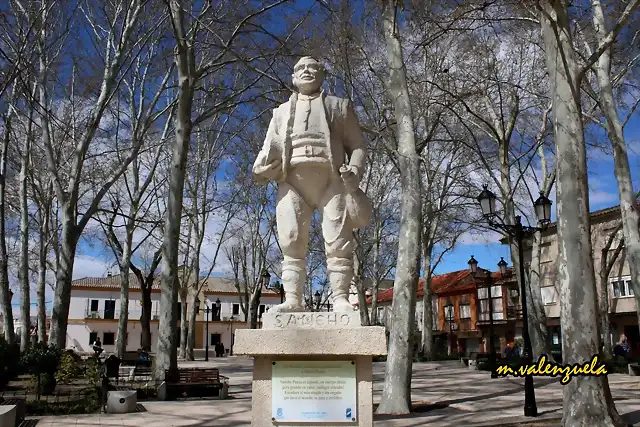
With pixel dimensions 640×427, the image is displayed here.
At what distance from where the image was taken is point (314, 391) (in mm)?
4223

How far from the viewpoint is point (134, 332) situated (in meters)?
56.6

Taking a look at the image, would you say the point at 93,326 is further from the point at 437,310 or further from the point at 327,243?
the point at 327,243

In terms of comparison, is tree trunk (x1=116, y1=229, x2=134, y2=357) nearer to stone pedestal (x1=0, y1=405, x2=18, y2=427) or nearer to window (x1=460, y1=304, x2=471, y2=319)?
stone pedestal (x1=0, y1=405, x2=18, y2=427)

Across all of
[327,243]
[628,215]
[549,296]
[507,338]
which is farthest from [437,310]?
[327,243]

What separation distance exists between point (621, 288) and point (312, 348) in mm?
30768

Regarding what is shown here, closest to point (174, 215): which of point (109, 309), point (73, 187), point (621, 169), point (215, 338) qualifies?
point (73, 187)

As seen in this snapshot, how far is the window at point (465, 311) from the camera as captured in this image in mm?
43938

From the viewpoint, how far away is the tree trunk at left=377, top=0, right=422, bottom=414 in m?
9.48

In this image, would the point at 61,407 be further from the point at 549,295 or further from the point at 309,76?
the point at 549,295

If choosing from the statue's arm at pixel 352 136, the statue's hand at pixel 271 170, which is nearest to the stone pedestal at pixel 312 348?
the statue's hand at pixel 271 170

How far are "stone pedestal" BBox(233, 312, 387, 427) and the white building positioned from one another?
154ft

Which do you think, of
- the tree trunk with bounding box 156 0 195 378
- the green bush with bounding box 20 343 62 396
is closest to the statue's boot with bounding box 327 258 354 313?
the tree trunk with bounding box 156 0 195 378

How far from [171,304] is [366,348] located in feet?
29.7

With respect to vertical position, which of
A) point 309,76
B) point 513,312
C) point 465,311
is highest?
point 309,76
